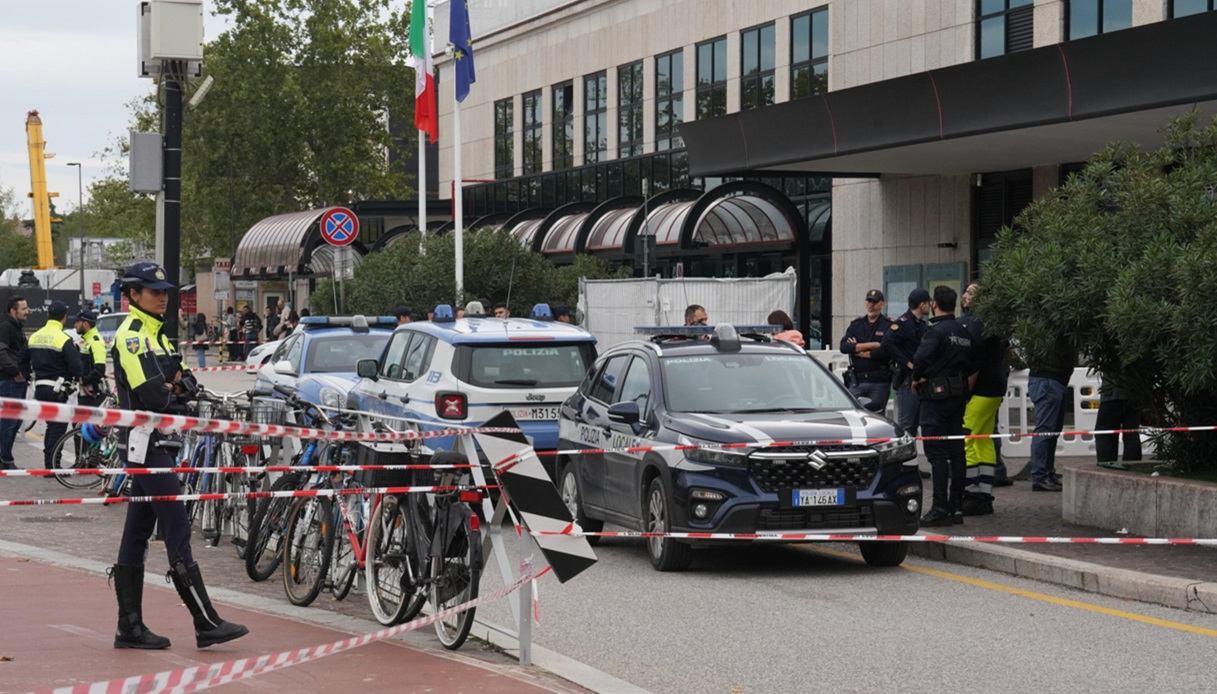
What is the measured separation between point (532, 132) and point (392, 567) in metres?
46.0

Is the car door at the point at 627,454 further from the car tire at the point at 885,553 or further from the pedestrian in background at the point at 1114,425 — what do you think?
the pedestrian in background at the point at 1114,425

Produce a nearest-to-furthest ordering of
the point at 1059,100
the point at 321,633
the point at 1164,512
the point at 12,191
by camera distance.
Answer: the point at 321,633 → the point at 1164,512 → the point at 1059,100 → the point at 12,191

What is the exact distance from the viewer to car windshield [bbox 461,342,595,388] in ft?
49.5

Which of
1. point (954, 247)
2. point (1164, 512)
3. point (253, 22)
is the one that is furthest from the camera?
point (253, 22)

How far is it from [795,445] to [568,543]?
352 centimetres

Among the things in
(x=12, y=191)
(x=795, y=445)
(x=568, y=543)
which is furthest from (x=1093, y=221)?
(x=12, y=191)

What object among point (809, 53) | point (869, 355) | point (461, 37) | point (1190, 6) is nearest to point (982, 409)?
point (869, 355)

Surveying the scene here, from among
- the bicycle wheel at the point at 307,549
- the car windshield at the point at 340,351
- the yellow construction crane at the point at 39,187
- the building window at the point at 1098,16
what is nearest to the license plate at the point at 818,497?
the bicycle wheel at the point at 307,549

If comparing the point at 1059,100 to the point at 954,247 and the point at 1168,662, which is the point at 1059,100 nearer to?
the point at 954,247

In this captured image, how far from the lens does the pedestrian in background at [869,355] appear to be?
1684 cm

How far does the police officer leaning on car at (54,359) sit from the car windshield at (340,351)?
260 centimetres

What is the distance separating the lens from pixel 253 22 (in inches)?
2827

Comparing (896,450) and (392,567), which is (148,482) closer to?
(392,567)

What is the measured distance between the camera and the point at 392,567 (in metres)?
9.15
